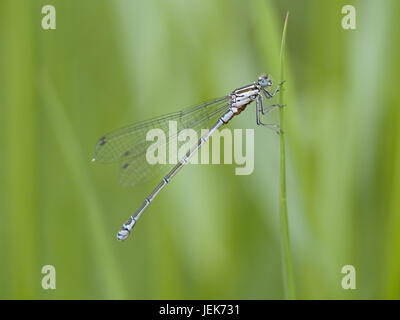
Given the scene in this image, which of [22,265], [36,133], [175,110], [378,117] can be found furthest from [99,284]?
[378,117]

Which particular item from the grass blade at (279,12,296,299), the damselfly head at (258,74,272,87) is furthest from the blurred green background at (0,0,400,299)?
the grass blade at (279,12,296,299)

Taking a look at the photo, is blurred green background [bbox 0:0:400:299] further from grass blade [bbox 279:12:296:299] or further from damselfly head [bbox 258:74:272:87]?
grass blade [bbox 279:12:296:299]

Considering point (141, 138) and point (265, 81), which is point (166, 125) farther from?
point (265, 81)

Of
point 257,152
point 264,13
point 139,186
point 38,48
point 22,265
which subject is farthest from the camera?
point 139,186

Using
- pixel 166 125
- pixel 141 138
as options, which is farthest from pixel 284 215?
pixel 141 138

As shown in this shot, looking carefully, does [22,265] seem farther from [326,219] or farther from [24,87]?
[326,219]

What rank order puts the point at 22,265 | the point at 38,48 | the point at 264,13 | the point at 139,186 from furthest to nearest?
the point at 139,186 → the point at 38,48 → the point at 22,265 → the point at 264,13
